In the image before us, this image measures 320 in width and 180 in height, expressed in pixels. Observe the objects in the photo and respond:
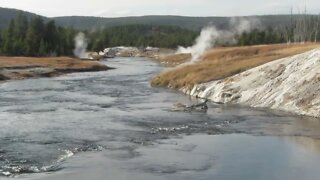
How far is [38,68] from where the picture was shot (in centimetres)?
9188

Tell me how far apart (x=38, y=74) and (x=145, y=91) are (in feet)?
105

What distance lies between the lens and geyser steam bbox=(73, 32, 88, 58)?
Result: 155 metres

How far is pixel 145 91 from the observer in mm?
61188

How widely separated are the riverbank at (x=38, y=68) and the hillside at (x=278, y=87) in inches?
1434

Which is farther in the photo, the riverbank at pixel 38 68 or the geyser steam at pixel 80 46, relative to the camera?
the geyser steam at pixel 80 46

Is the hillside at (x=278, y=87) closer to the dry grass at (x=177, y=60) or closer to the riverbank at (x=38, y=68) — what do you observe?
the riverbank at (x=38, y=68)

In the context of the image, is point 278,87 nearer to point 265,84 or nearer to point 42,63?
point 265,84

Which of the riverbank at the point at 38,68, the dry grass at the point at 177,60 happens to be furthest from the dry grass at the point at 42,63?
the dry grass at the point at 177,60

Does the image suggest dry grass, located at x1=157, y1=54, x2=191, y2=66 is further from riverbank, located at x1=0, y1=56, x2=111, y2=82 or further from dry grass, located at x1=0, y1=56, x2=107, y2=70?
dry grass, located at x1=0, y1=56, x2=107, y2=70

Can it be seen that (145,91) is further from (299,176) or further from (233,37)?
(233,37)

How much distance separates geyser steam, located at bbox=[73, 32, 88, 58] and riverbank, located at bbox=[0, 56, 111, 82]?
4321 cm

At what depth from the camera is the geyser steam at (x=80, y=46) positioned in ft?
508

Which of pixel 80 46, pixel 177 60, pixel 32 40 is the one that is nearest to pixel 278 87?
pixel 177 60

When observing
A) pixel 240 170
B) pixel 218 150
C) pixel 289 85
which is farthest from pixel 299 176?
pixel 289 85
